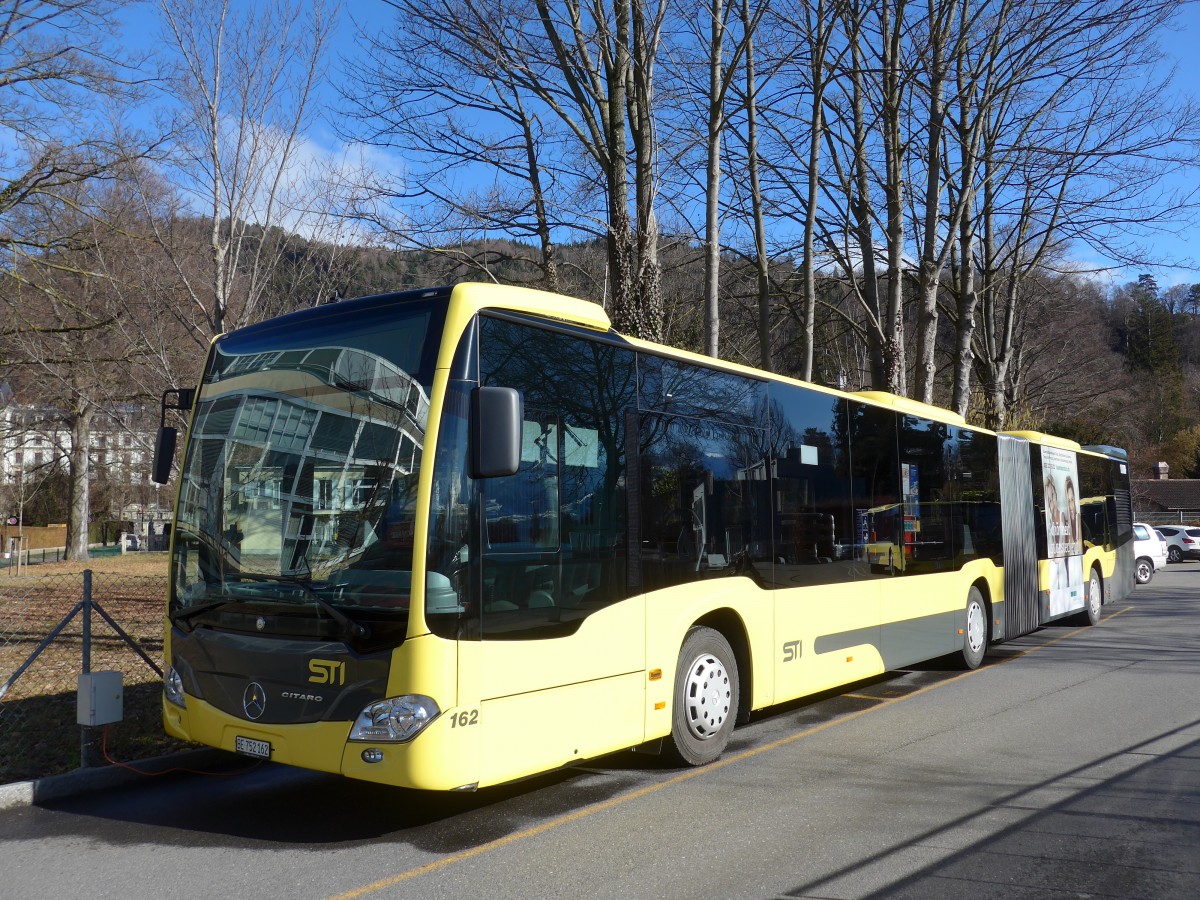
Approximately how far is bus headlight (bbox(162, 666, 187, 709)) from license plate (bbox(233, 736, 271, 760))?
645 millimetres

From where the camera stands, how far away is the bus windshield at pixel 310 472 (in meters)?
5.37

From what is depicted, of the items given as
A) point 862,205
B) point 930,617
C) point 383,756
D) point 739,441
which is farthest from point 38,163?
point 862,205

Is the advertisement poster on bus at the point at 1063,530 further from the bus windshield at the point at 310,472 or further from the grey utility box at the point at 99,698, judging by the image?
the grey utility box at the point at 99,698

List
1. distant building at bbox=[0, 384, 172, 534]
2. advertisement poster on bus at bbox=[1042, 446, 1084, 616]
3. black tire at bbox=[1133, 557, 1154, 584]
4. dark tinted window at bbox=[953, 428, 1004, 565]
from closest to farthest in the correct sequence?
1. dark tinted window at bbox=[953, 428, 1004, 565]
2. advertisement poster on bus at bbox=[1042, 446, 1084, 616]
3. distant building at bbox=[0, 384, 172, 534]
4. black tire at bbox=[1133, 557, 1154, 584]

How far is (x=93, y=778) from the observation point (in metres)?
6.80

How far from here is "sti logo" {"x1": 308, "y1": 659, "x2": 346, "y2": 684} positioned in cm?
531

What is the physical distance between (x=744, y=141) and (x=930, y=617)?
32.2 ft

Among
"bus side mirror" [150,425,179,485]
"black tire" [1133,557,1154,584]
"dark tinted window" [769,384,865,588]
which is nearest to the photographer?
"bus side mirror" [150,425,179,485]

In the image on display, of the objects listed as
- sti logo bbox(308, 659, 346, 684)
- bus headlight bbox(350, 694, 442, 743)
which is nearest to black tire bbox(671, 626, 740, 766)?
bus headlight bbox(350, 694, 442, 743)

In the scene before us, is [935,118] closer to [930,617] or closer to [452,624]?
[930,617]

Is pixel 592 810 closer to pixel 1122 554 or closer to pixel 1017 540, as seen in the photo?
pixel 1017 540

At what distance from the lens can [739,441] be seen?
26.3 feet

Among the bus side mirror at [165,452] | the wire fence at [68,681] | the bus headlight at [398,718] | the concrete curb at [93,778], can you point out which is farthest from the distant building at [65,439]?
the bus headlight at [398,718]

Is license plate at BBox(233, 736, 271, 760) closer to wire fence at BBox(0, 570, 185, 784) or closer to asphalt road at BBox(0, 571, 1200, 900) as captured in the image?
asphalt road at BBox(0, 571, 1200, 900)
